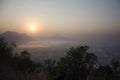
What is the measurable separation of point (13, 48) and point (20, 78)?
4.98 metres

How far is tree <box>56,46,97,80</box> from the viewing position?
5.09m

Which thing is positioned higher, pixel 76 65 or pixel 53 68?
pixel 76 65

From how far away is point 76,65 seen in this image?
636cm

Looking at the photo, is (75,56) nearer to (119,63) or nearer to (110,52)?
(119,63)

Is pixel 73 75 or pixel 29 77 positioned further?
pixel 73 75

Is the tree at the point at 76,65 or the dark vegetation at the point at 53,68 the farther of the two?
the tree at the point at 76,65

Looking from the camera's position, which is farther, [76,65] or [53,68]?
A: [53,68]

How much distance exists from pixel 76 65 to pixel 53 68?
3.95 feet

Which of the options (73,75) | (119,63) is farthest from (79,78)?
(119,63)

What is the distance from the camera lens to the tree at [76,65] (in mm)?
5090

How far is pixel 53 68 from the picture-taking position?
24.0ft

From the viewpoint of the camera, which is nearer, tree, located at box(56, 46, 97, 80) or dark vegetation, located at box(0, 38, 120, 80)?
dark vegetation, located at box(0, 38, 120, 80)

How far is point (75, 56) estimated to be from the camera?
7746 mm

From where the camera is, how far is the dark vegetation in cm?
412
